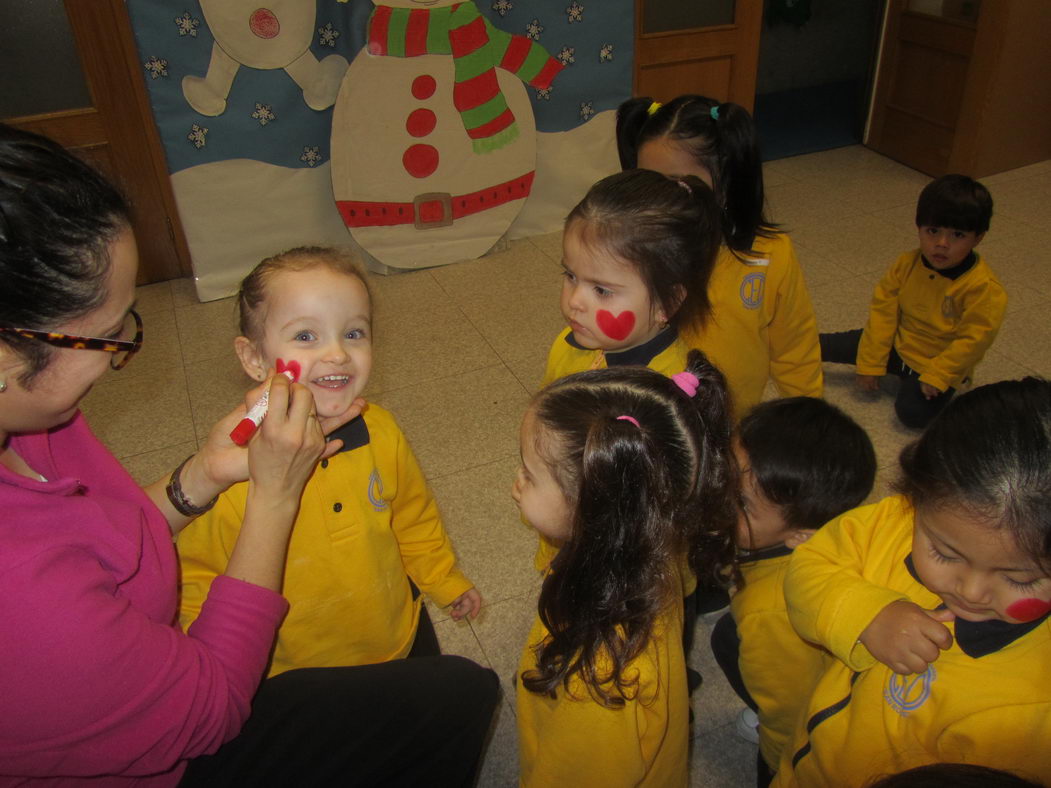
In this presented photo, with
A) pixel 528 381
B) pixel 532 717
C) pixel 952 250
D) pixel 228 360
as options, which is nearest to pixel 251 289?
pixel 532 717

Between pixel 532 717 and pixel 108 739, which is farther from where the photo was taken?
pixel 532 717

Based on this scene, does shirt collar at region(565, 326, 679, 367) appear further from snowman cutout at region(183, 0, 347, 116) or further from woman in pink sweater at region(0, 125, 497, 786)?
snowman cutout at region(183, 0, 347, 116)

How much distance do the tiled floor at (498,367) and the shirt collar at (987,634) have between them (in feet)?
2.45

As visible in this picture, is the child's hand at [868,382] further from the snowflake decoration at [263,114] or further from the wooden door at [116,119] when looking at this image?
the wooden door at [116,119]

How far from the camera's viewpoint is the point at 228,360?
2.74 meters

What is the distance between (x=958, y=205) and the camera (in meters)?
2.17

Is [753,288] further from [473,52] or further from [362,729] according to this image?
[473,52]

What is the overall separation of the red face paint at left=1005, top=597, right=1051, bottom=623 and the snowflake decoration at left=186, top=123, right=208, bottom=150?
9.65 ft

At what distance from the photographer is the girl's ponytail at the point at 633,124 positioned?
1.92 meters

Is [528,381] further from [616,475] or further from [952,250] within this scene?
[616,475]

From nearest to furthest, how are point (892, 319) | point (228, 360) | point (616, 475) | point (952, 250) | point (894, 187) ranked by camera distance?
point (616, 475) < point (952, 250) < point (892, 319) < point (228, 360) < point (894, 187)

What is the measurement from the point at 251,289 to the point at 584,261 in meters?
0.59

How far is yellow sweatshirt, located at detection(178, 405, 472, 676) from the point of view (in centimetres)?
112

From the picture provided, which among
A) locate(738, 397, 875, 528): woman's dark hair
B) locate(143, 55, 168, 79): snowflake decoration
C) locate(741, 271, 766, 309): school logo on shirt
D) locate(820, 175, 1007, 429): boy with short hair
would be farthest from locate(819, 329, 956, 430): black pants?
locate(143, 55, 168, 79): snowflake decoration
